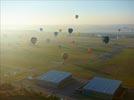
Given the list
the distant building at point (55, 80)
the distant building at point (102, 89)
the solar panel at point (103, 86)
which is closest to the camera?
the distant building at point (102, 89)

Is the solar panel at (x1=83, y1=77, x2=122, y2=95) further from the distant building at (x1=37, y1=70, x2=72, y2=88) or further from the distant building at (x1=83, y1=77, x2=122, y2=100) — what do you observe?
the distant building at (x1=37, y1=70, x2=72, y2=88)

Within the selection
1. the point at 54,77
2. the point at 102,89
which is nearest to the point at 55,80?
the point at 54,77

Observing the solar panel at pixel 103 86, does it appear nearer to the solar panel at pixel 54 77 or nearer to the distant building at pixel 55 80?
the distant building at pixel 55 80

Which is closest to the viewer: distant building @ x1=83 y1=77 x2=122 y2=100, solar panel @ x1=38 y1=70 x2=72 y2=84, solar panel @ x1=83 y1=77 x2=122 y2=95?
distant building @ x1=83 y1=77 x2=122 y2=100

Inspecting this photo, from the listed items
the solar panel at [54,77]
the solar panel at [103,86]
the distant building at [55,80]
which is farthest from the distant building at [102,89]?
the solar panel at [54,77]

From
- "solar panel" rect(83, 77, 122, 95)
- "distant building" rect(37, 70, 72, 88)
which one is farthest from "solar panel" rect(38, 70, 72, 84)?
"solar panel" rect(83, 77, 122, 95)

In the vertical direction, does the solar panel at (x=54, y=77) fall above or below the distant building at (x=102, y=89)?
above

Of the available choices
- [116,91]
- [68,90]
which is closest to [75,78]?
[68,90]

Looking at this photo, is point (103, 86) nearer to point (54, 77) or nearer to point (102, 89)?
point (102, 89)
